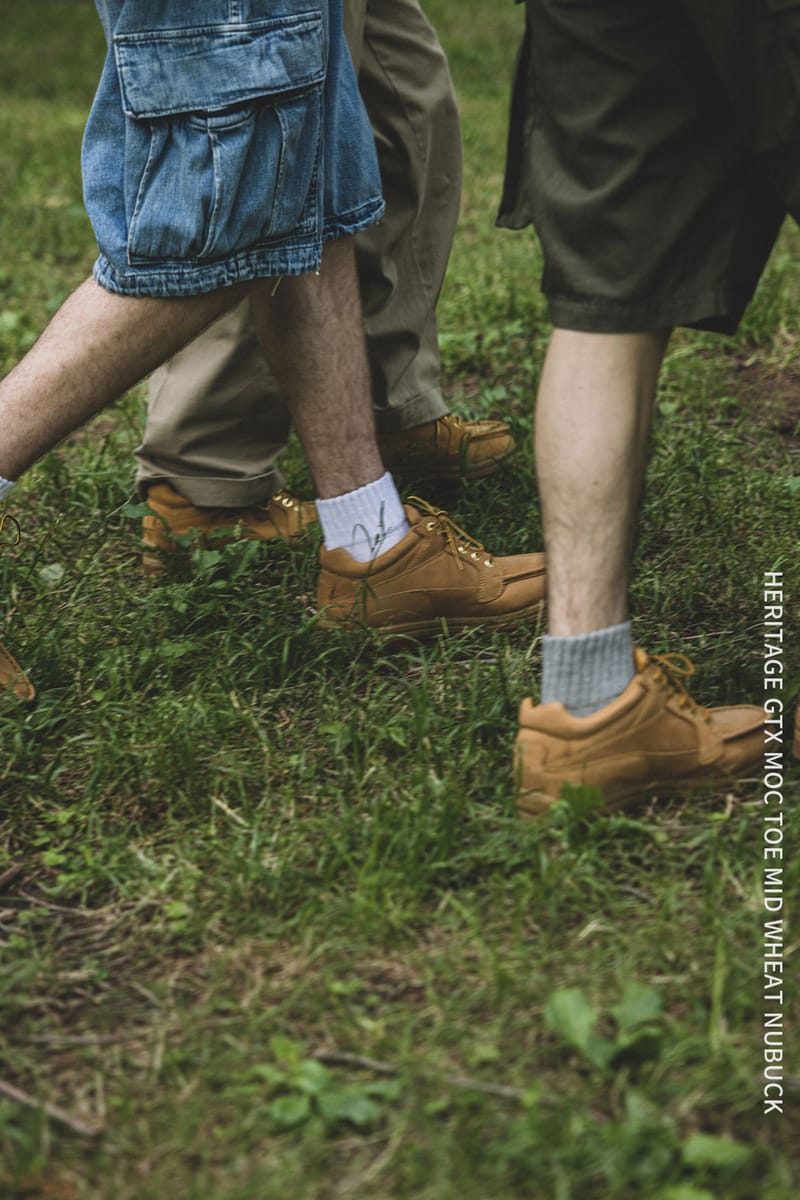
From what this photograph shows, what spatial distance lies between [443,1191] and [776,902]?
585 mm

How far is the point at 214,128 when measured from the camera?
1.89m

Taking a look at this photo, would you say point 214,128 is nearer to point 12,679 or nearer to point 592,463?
point 592,463

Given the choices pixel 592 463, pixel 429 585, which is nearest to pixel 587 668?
pixel 592 463

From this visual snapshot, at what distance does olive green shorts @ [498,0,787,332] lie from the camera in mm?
1682

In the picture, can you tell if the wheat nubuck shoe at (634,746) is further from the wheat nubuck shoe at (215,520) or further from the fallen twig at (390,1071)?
the wheat nubuck shoe at (215,520)

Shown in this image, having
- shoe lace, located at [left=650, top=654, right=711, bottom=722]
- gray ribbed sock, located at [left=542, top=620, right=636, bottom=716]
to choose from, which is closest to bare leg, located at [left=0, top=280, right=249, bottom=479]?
gray ribbed sock, located at [left=542, top=620, right=636, bottom=716]

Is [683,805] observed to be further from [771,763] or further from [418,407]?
[418,407]

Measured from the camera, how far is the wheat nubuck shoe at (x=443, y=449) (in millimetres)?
2842

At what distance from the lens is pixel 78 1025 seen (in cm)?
161

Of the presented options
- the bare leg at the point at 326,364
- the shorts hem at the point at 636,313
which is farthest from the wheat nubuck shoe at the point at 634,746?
the bare leg at the point at 326,364

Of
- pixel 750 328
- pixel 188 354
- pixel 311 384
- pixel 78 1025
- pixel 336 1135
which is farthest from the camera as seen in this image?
pixel 750 328

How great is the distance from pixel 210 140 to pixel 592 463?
71 cm

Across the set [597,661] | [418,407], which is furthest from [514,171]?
[418,407]

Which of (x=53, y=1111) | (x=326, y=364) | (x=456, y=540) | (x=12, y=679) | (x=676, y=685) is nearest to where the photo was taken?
(x=53, y=1111)
